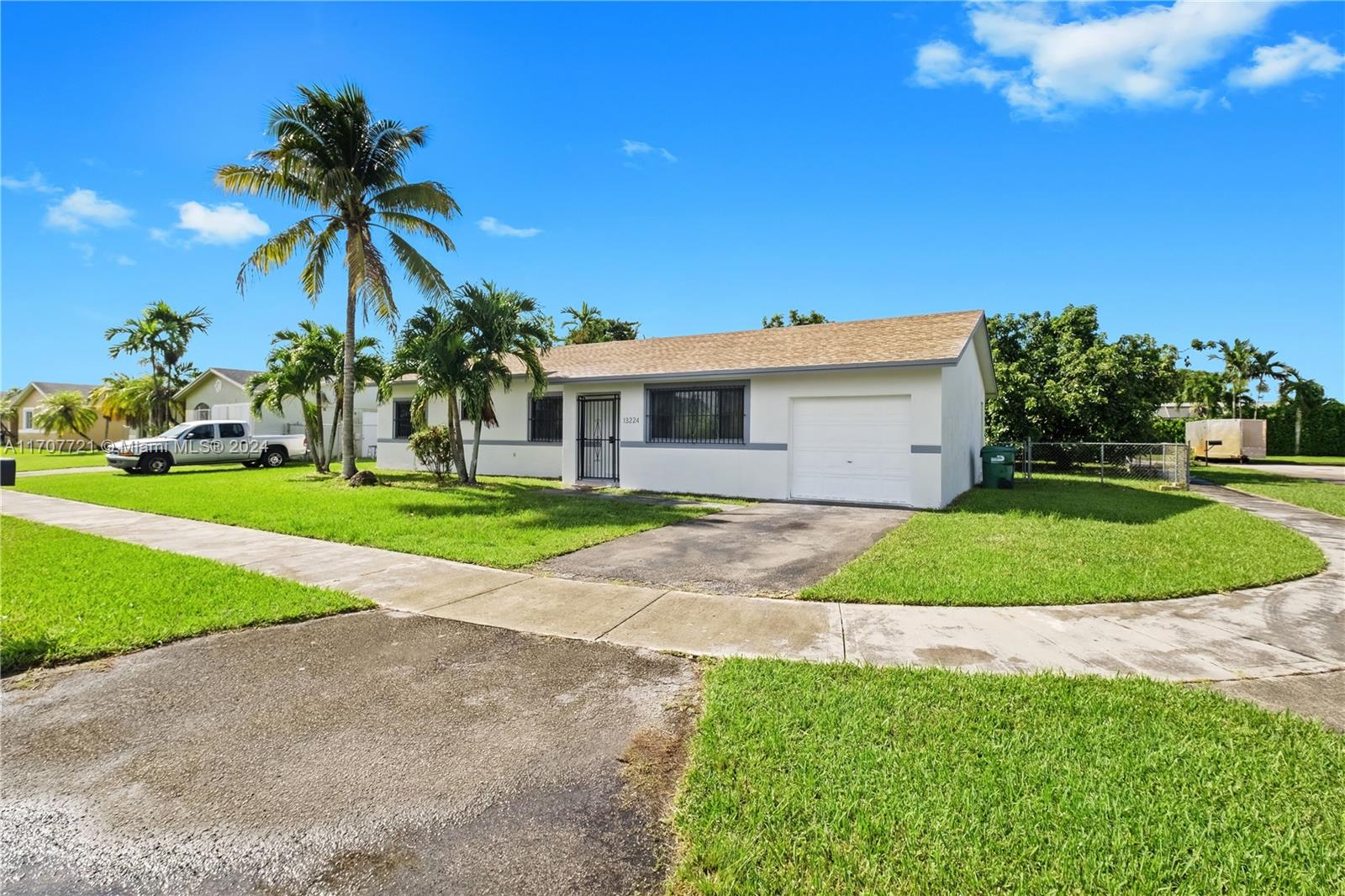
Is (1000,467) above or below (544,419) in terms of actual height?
below

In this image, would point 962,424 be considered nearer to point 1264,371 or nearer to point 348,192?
point 348,192

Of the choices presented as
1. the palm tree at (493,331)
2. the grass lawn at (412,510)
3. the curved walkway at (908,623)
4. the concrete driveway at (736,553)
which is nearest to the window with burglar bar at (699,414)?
the grass lawn at (412,510)

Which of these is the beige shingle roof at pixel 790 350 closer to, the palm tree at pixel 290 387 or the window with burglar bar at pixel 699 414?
the window with burglar bar at pixel 699 414

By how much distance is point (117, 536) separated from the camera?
29.6ft

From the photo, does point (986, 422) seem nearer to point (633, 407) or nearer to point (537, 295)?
point (633, 407)

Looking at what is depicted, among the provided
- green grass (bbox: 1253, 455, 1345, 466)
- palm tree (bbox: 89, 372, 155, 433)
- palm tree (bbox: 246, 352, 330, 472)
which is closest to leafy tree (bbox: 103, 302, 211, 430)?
palm tree (bbox: 89, 372, 155, 433)

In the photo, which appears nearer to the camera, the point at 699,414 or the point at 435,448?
the point at 699,414

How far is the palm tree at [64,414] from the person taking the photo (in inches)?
1623

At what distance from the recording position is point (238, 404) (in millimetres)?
31406

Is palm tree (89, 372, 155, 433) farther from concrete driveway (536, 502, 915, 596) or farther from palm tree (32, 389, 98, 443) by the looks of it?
concrete driveway (536, 502, 915, 596)

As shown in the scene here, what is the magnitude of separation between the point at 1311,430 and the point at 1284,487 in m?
29.2

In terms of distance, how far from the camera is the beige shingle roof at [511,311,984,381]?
1274cm

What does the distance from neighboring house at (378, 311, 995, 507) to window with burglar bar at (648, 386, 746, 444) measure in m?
0.03

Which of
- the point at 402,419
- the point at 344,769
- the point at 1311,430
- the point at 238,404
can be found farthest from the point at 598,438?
the point at 1311,430
